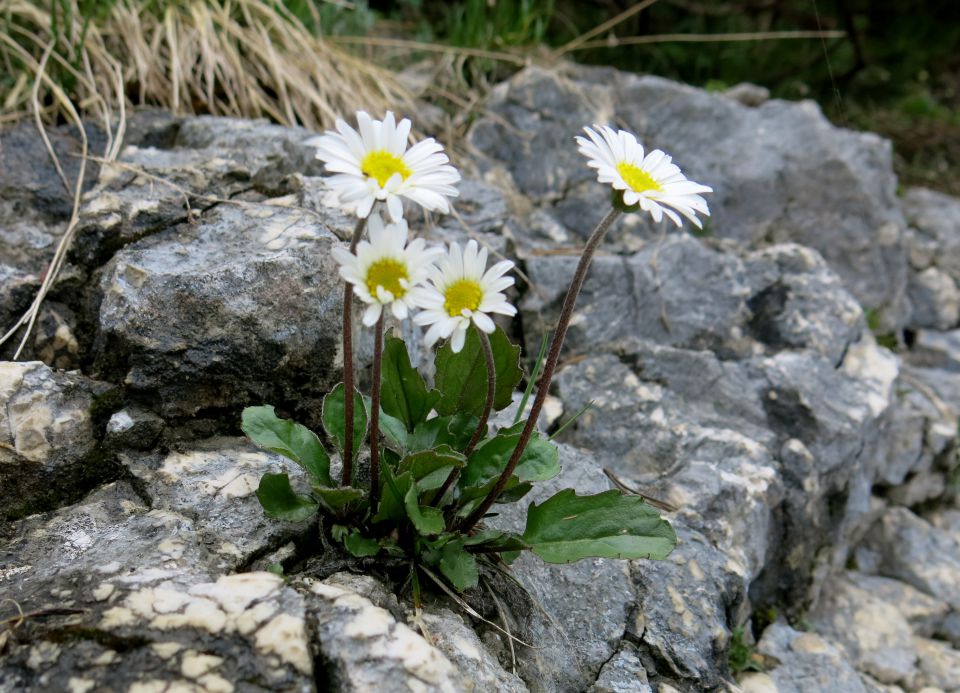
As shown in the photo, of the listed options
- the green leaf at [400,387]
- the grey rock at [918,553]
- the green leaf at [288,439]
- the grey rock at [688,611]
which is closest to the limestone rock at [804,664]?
the grey rock at [688,611]

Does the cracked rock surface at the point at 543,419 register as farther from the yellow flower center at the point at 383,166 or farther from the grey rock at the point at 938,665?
the yellow flower center at the point at 383,166

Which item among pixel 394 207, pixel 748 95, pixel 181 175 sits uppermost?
pixel 748 95

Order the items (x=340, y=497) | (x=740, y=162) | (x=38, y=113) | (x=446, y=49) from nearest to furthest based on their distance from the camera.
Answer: (x=340, y=497)
(x=38, y=113)
(x=740, y=162)
(x=446, y=49)

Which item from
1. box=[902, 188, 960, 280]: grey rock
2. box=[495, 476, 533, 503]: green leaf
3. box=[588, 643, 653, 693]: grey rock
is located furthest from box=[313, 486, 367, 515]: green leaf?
box=[902, 188, 960, 280]: grey rock

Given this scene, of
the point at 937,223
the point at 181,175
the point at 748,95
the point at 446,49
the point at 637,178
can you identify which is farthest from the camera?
the point at 937,223

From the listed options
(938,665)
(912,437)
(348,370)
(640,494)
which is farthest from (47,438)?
(912,437)

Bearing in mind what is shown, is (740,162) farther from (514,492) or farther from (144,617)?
(144,617)
